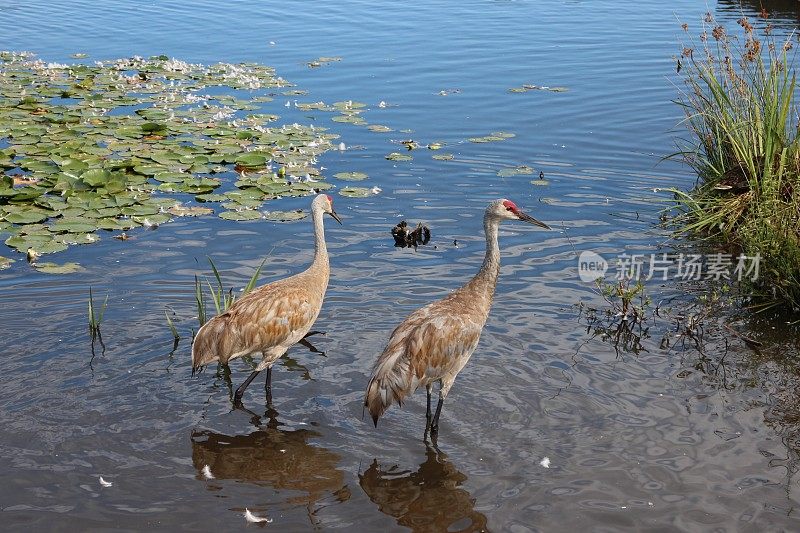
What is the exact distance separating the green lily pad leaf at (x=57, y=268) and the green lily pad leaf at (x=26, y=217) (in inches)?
43.4

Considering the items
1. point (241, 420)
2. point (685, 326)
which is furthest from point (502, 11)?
point (241, 420)

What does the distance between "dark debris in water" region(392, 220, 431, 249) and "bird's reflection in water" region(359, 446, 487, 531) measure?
4238 millimetres

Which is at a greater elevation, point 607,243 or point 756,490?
point 607,243

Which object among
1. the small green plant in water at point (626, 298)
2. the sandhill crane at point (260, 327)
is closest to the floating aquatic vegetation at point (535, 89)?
the small green plant in water at point (626, 298)

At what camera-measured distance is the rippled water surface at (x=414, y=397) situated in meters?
6.86

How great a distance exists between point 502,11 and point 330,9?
4.92m

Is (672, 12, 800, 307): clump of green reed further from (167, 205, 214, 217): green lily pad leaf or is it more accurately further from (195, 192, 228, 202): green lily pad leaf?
A: (167, 205, 214, 217): green lily pad leaf

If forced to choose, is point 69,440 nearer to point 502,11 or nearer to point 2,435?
point 2,435

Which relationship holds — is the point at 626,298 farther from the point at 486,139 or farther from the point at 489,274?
the point at 486,139

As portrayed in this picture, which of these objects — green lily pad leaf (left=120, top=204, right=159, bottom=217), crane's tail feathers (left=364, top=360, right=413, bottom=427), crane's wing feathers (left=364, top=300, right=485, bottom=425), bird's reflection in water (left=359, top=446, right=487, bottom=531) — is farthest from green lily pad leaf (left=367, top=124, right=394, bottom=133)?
bird's reflection in water (left=359, top=446, right=487, bottom=531)

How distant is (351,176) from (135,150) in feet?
10.8

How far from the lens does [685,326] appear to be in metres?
9.20

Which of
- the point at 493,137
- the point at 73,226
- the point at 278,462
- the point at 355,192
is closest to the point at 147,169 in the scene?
the point at 73,226

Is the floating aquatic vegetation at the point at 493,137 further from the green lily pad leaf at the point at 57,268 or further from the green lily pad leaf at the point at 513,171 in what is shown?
the green lily pad leaf at the point at 57,268
